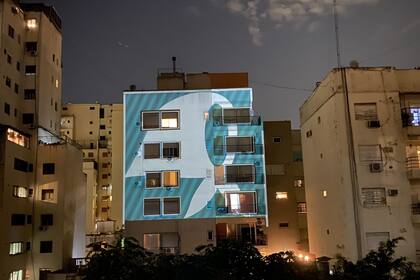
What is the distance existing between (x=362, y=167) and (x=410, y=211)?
3.83m

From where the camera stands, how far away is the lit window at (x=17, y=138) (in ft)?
132

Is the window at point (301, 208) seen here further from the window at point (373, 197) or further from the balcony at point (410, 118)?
the balcony at point (410, 118)

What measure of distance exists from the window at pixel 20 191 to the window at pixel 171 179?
1387 centimetres

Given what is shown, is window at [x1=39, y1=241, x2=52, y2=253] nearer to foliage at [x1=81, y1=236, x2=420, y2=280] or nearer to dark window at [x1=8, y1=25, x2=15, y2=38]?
dark window at [x1=8, y1=25, x2=15, y2=38]

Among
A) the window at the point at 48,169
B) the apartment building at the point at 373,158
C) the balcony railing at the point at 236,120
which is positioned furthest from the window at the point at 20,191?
the apartment building at the point at 373,158

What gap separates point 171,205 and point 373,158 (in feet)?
53.9

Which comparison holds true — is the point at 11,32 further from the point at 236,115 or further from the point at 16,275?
the point at 236,115

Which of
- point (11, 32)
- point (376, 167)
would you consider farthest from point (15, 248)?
point (376, 167)

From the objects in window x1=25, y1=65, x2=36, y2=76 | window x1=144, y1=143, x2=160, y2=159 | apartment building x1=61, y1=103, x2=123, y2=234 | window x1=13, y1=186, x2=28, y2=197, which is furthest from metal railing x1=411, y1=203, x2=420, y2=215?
apartment building x1=61, y1=103, x2=123, y2=234

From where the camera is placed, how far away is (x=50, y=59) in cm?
4988

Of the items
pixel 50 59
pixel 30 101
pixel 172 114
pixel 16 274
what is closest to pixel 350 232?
pixel 172 114

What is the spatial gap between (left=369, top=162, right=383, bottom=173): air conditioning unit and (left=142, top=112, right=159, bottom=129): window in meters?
17.6

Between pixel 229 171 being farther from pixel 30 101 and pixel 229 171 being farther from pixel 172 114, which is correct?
pixel 30 101

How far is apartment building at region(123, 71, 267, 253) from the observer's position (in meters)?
37.1
